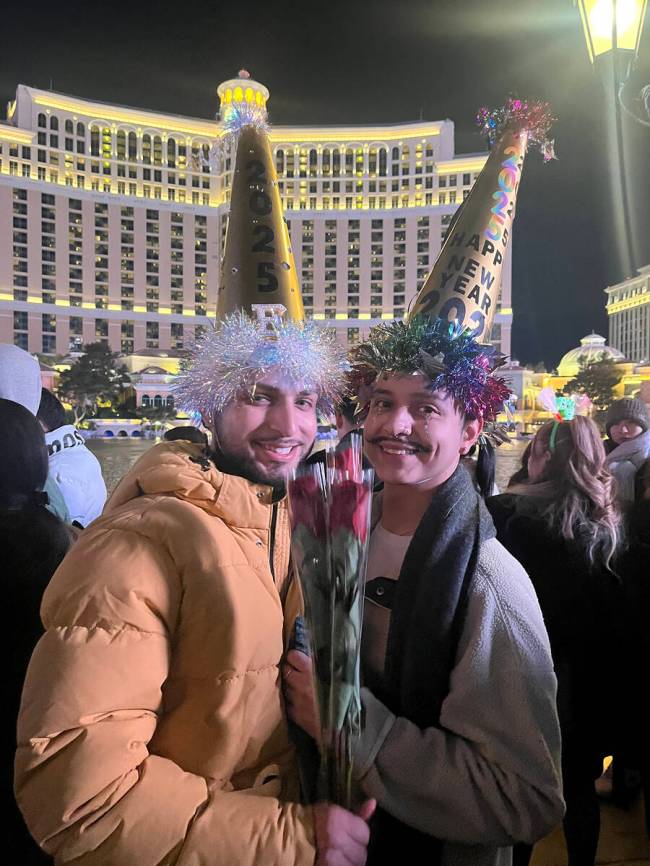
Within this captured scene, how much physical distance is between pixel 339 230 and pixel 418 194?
8839mm

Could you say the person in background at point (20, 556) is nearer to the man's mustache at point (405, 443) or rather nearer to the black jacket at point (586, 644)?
the man's mustache at point (405, 443)

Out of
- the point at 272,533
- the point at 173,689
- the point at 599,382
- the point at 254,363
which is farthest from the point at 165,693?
the point at 599,382

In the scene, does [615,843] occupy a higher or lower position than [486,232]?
lower

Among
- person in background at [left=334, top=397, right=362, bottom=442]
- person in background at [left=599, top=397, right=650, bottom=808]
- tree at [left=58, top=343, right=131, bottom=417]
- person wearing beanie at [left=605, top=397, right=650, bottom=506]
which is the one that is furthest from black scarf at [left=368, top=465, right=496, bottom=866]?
tree at [left=58, top=343, right=131, bottom=417]

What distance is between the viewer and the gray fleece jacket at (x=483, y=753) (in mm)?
1153

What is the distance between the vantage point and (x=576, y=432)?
7.77 feet

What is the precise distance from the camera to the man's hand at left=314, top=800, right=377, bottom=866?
3.46 ft

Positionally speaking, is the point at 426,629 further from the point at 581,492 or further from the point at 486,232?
the point at 486,232

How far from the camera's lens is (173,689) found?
112cm

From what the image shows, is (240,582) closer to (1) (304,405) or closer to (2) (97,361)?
(1) (304,405)

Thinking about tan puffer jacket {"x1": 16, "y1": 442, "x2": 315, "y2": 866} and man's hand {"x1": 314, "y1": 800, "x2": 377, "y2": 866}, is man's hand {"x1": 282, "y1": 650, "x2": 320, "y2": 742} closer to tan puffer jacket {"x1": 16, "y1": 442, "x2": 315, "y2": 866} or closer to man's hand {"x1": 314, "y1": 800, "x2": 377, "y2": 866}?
tan puffer jacket {"x1": 16, "y1": 442, "x2": 315, "y2": 866}

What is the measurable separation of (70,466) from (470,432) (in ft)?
6.91

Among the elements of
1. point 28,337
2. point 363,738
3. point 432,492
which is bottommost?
point 363,738

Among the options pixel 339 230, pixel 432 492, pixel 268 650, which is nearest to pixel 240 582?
pixel 268 650
